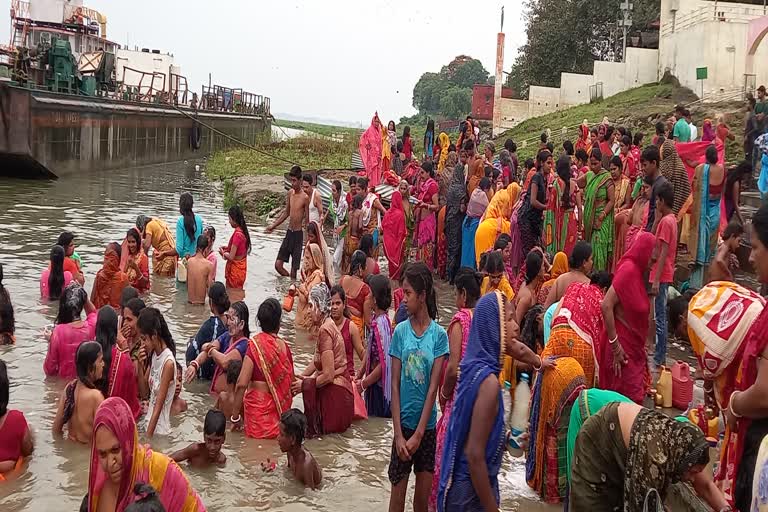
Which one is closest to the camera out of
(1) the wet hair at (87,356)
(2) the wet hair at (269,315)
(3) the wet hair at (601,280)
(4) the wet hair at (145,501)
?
(4) the wet hair at (145,501)

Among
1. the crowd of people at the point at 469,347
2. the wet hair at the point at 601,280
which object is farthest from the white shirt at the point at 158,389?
the wet hair at the point at 601,280

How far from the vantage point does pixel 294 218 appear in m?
11.2

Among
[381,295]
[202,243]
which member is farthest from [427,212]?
[381,295]

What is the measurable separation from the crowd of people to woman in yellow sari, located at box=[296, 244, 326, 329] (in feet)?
0.08

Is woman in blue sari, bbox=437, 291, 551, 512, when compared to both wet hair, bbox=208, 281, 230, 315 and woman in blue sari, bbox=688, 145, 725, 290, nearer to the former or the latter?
wet hair, bbox=208, 281, 230, 315

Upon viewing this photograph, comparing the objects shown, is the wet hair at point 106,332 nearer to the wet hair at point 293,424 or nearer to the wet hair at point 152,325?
the wet hair at point 152,325

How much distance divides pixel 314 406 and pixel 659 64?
2748 cm

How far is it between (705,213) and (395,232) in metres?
4.31

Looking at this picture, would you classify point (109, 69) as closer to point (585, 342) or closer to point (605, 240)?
point (605, 240)

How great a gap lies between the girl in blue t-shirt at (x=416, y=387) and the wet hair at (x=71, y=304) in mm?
3572

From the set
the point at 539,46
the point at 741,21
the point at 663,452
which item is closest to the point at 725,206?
the point at 663,452

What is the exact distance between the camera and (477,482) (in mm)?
3771

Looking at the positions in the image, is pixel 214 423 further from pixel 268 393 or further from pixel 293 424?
pixel 268 393

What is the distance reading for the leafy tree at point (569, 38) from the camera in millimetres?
39875
